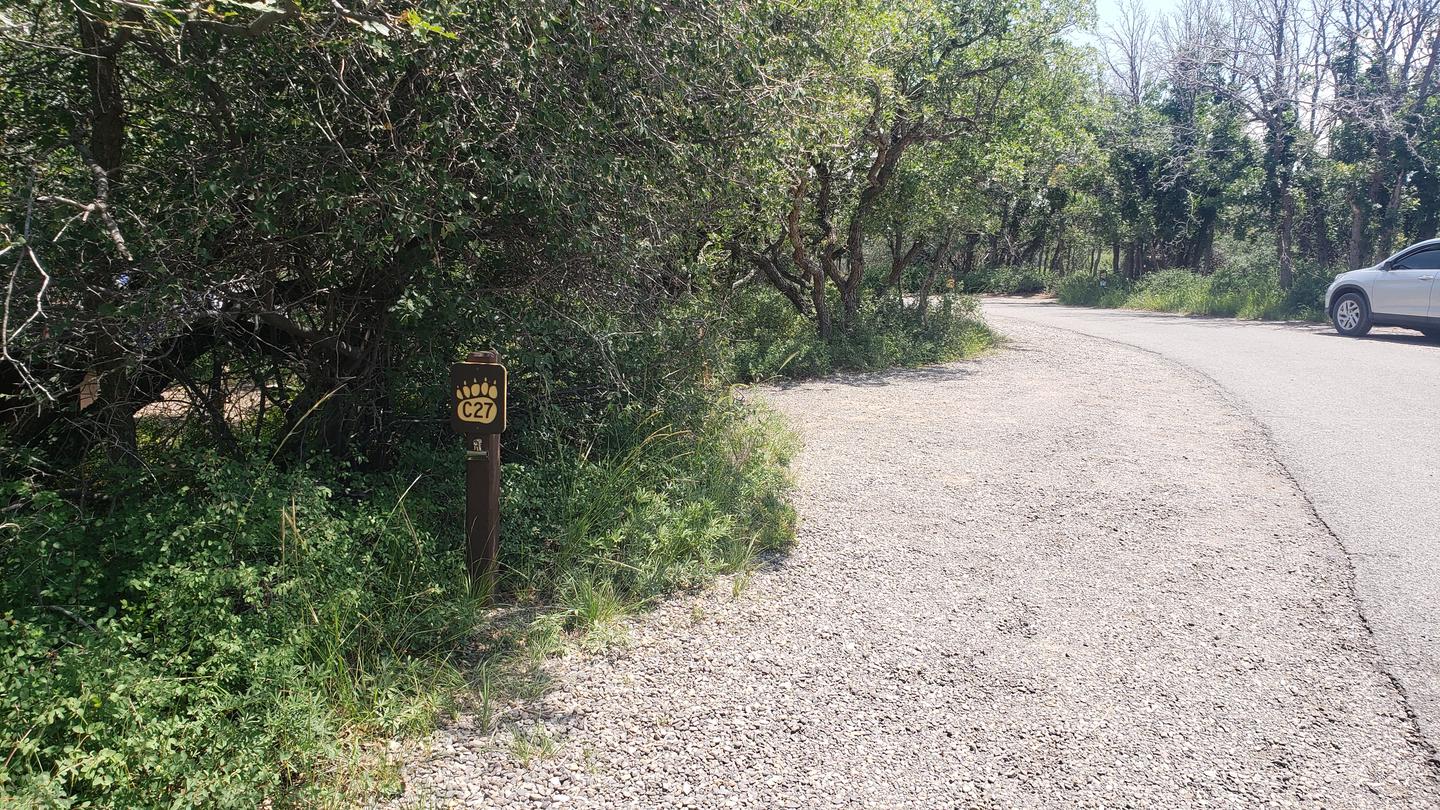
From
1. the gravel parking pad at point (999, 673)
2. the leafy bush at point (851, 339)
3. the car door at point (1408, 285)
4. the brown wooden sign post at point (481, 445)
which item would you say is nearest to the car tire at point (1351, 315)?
the car door at point (1408, 285)

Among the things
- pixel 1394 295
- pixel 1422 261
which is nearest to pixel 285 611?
pixel 1394 295

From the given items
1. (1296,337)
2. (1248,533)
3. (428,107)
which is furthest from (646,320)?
(1296,337)

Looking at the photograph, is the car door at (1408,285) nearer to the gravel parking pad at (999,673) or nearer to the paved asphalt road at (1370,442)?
the paved asphalt road at (1370,442)

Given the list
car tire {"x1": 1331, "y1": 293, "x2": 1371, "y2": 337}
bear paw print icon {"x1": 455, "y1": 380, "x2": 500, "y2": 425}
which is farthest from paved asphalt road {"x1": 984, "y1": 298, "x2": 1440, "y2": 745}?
bear paw print icon {"x1": 455, "y1": 380, "x2": 500, "y2": 425}

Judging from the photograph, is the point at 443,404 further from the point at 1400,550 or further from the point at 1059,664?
the point at 1400,550

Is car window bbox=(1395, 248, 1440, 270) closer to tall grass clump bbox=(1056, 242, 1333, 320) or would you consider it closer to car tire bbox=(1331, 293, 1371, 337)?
car tire bbox=(1331, 293, 1371, 337)

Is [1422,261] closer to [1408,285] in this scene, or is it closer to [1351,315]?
[1408,285]

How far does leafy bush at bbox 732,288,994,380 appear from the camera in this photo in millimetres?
12406

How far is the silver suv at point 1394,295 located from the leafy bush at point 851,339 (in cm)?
633

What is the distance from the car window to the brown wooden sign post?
1669 centimetres

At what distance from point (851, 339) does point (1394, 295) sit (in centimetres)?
947

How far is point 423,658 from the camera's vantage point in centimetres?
391

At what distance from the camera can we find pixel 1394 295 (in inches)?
600

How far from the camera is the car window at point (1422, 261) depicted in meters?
15.0
